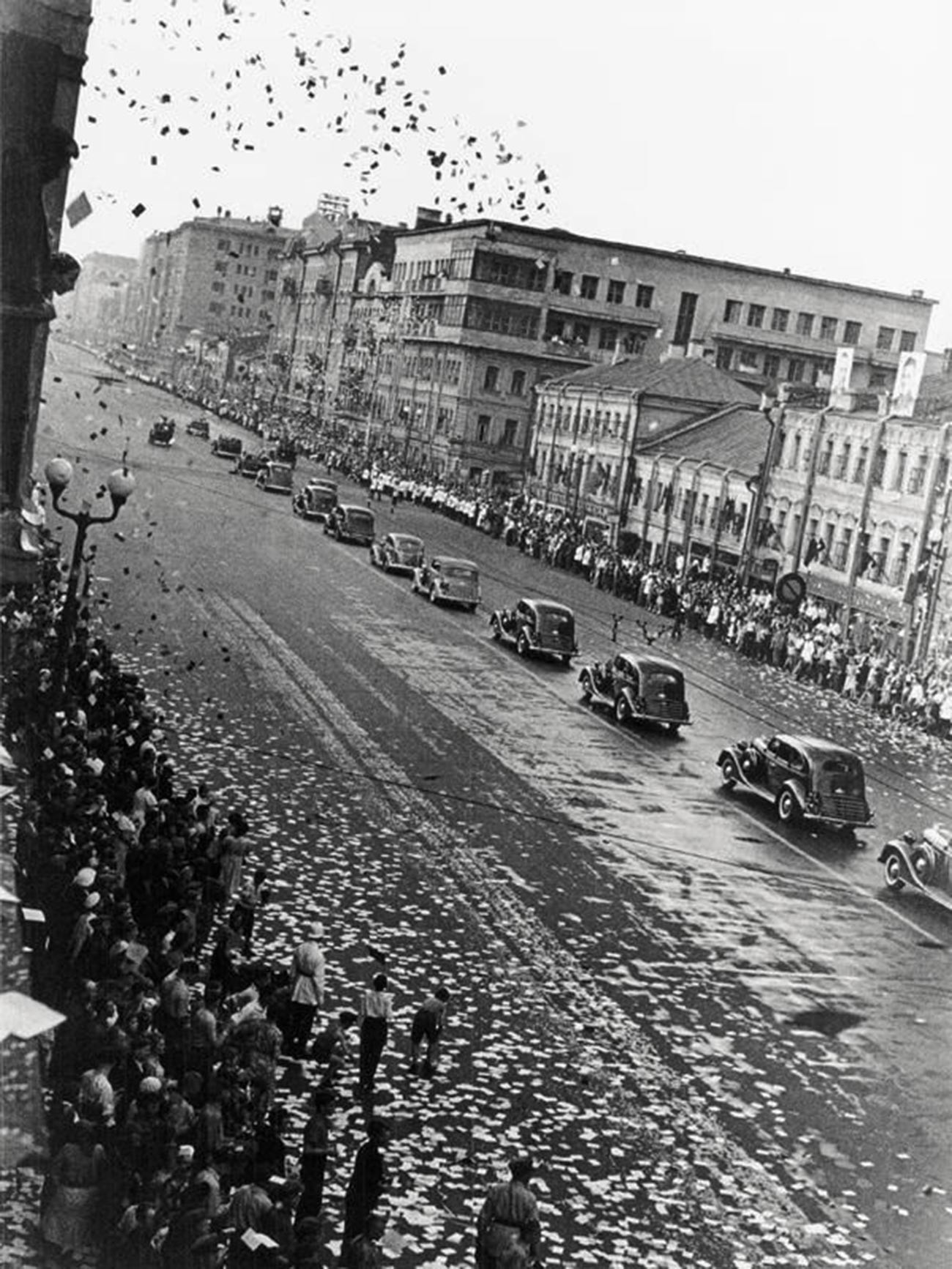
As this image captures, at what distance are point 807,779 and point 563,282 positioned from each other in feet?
253

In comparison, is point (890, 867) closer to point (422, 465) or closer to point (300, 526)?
point (300, 526)

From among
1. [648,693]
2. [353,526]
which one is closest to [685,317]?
[353,526]

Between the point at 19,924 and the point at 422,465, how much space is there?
280 feet

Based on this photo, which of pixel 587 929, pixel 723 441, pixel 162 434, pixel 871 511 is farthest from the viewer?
pixel 162 434

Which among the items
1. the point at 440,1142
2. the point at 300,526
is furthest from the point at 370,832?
the point at 300,526

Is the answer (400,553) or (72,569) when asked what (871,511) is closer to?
(400,553)

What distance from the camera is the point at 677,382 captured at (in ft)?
255

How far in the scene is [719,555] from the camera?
2472 inches

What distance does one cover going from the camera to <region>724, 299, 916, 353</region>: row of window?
105 m

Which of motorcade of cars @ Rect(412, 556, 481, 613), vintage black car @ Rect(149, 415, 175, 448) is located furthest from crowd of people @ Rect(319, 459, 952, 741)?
vintage black car @ Rect(149, 415, 175, 448)

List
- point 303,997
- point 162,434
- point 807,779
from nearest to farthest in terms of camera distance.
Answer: point 303,997
point 807,779
point 162,434

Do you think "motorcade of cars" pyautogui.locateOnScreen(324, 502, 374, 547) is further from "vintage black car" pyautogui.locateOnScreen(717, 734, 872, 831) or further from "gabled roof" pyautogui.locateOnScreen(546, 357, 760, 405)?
"vintage black car" pyautogui.locateOnScreen(717, 734, 872, 831)

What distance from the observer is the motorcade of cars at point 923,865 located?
23.9 metres

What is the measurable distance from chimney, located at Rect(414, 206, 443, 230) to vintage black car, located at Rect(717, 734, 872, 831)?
101 meters
